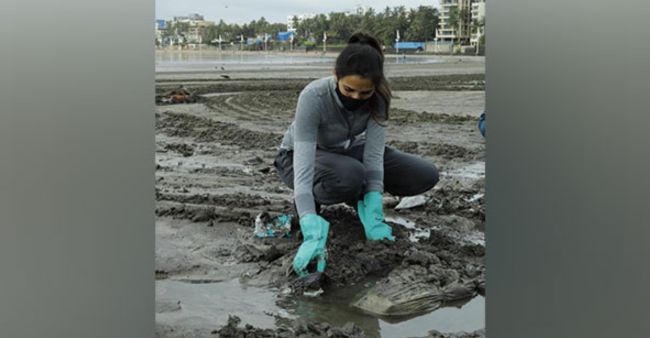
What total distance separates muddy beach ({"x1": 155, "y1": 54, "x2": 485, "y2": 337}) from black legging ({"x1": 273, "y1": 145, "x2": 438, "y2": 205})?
55 mm

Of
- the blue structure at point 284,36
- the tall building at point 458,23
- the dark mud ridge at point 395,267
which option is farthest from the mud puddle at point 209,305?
the tall building at point 458,23

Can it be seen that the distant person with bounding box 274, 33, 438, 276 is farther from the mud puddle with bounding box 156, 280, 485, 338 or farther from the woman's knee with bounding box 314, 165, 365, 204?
the mud puddle with bounding box 156, 280, 485, 338

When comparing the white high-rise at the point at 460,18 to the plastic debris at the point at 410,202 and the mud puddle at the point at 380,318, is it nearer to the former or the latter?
the plastic debris at the point at 410,202

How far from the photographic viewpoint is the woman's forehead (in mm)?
2568

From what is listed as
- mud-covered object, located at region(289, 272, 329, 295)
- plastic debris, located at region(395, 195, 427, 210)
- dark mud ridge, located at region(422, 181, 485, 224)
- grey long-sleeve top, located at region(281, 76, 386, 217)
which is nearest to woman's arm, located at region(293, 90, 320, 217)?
grey long-sleeve top, located at region(281, 76, 386, 217)

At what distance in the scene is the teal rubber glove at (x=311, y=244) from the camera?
8.49 ft

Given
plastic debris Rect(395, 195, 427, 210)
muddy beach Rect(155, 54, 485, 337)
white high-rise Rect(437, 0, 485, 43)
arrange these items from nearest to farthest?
1. muddy beach Rect(155, 54, 485, 337)
2. white high-rise Rect(437, 0, 485, 43)
3. plastic debris Rect(395, 195, 427, 210)

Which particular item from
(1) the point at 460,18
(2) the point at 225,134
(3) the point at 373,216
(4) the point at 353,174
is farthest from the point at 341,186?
(1) the point at 460,18

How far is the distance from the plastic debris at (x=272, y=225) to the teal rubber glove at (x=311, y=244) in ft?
0.55
